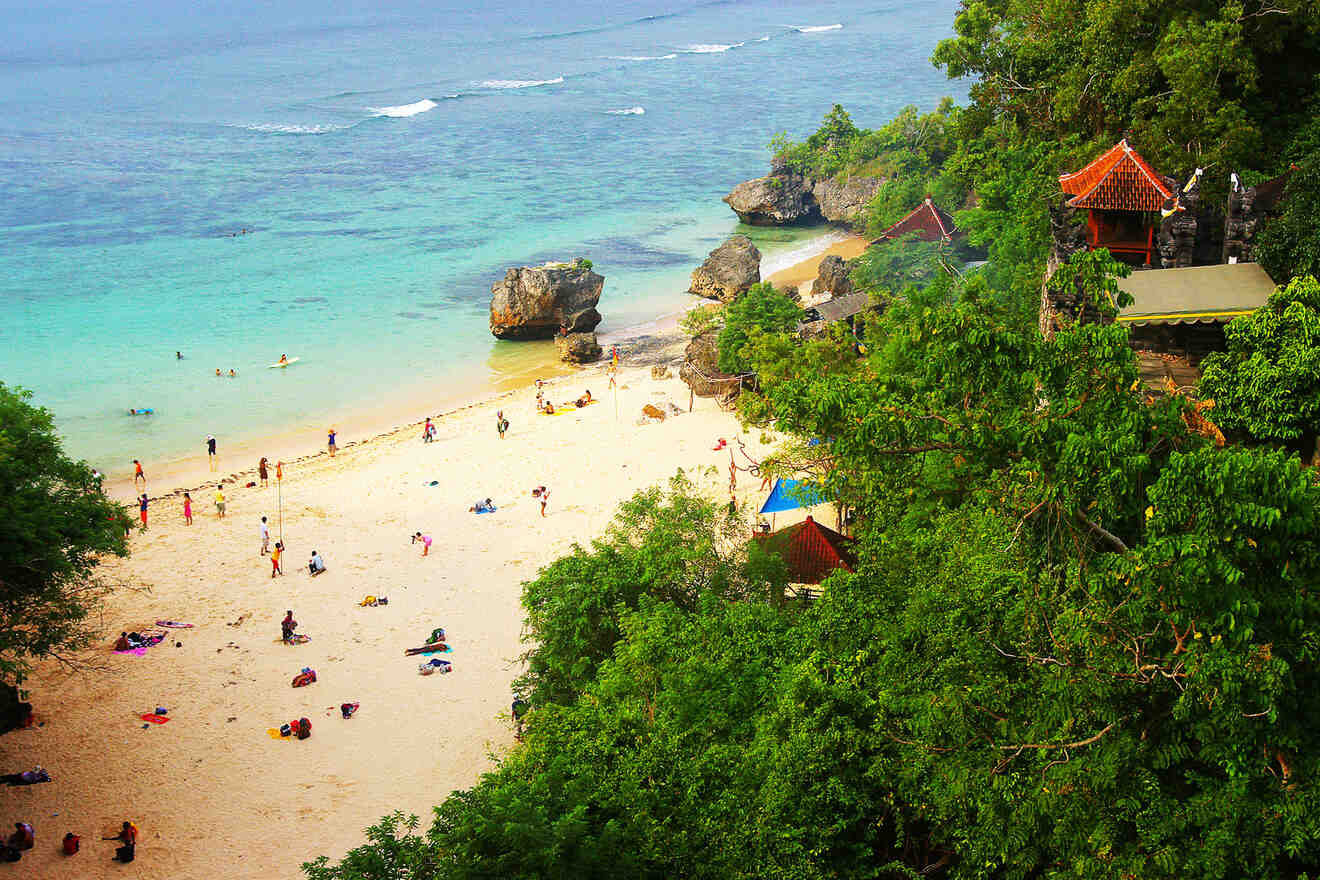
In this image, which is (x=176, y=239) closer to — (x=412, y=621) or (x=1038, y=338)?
(x=412, y=621)

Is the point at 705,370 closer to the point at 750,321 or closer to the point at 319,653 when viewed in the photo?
the point at 750,321

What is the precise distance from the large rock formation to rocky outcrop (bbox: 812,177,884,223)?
63.4ft

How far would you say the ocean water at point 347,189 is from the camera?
42.2 metres

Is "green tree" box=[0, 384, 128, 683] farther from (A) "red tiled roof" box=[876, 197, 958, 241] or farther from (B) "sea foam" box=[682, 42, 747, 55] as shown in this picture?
(B) "sea foam" box=[682, 42, 747, 55]

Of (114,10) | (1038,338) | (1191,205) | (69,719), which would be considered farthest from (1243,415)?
(114,10)

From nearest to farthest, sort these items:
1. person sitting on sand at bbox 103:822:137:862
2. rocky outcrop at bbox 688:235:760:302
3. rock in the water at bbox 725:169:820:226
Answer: person sitting on sand at bbox 103:822:137:862 < rocky outcrop at bbox 688:235:760:302 < rock in the water at bbox 725:169:820:226

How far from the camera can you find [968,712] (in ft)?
35.3

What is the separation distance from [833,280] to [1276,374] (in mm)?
29664

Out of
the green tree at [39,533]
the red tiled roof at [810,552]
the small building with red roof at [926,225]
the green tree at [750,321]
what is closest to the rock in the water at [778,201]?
the small building with red roof at [926,225]

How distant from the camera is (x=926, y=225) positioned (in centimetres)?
4331

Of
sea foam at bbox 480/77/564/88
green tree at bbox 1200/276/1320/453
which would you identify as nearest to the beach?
green tree at bbox 1200/276/1320/453

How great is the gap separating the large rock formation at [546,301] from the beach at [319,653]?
1053 centimetres

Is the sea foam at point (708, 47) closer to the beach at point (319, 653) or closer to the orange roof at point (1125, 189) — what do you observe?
the beach at point (319, 653)

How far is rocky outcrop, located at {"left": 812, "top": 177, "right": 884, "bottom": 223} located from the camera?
57.7m
